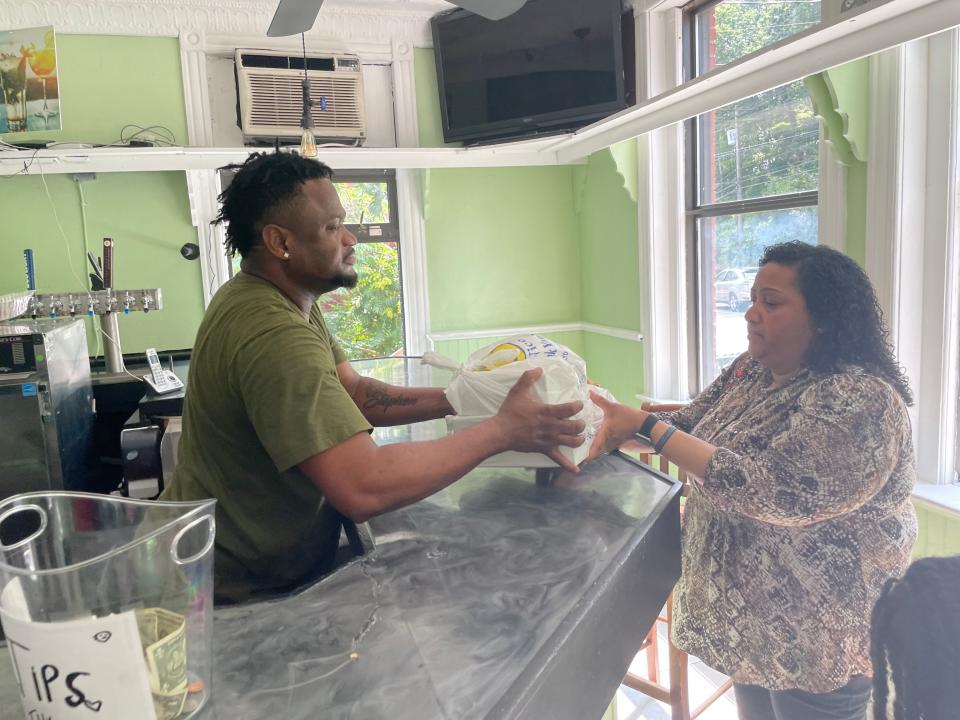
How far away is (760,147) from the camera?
8.93ft

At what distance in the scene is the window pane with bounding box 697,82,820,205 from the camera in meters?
2.49

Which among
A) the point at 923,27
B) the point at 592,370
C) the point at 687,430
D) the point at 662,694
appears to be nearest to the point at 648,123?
the point at 923,27

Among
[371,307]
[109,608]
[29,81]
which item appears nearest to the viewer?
[109,608]

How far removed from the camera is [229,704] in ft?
2.17

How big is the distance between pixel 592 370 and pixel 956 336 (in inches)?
88.0

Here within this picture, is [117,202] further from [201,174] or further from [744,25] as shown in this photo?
[744,25]

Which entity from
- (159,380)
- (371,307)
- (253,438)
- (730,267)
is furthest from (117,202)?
(730,267)

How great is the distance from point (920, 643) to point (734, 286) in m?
2.44

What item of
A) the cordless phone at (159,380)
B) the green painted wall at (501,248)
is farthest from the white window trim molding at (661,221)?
the cordless phone at (159,380)

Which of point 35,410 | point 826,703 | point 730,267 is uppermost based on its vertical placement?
point 730,267

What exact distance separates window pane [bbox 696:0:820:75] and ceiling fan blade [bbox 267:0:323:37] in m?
1.55

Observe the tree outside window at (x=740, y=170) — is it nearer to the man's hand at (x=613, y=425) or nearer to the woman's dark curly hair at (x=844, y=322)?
the woman's dark curly hair at (x=844, y=322)

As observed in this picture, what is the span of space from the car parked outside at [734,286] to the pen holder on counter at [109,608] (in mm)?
2688

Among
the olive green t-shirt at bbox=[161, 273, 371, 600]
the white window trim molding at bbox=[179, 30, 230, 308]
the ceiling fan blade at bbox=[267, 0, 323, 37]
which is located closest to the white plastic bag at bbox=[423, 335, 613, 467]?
the olive green t-shirt at bbox=[161, 273, 371, 600]
